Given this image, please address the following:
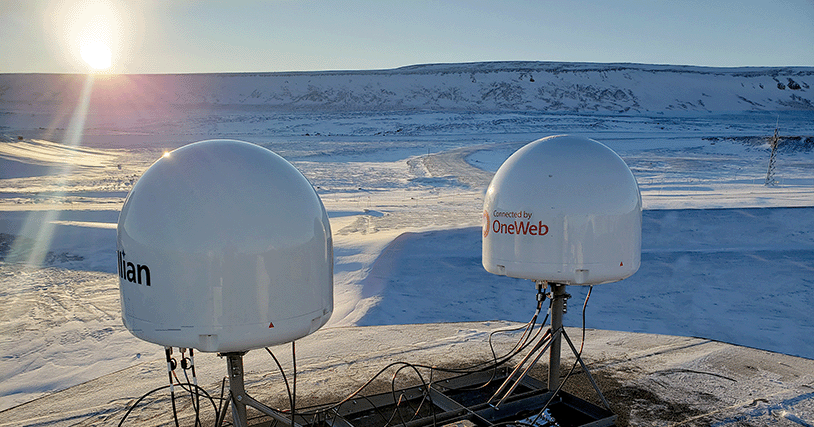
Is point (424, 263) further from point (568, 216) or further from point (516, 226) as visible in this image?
point (568, 216)

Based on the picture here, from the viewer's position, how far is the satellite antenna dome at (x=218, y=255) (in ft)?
9.12

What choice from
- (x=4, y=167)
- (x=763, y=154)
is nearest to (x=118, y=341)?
(x=4, y=167)

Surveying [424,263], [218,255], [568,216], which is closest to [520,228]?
[568,216]

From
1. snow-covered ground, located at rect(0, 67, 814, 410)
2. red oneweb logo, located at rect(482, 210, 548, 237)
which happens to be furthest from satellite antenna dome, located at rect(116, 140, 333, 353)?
snow-covered ground, located at rect(0, 67, 814, 410)

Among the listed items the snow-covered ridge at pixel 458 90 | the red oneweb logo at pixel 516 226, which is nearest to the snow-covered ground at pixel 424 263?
the red oneweb logo at pixel 516 226

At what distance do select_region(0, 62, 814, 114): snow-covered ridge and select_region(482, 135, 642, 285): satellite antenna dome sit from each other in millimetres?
68268

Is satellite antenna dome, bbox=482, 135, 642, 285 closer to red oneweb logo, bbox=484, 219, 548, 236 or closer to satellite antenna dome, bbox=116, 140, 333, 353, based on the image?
red oneweb logo, bbox=484, 219, 548, 236

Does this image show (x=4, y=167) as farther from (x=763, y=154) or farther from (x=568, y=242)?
(x=763, y=154)

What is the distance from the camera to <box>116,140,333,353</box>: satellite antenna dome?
2779 millimetres

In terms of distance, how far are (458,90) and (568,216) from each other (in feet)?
256

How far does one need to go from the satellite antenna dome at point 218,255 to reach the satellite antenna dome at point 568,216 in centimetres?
169

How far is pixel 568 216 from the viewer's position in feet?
13.2

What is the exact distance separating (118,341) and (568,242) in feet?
21.5

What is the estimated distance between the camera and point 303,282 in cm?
299
